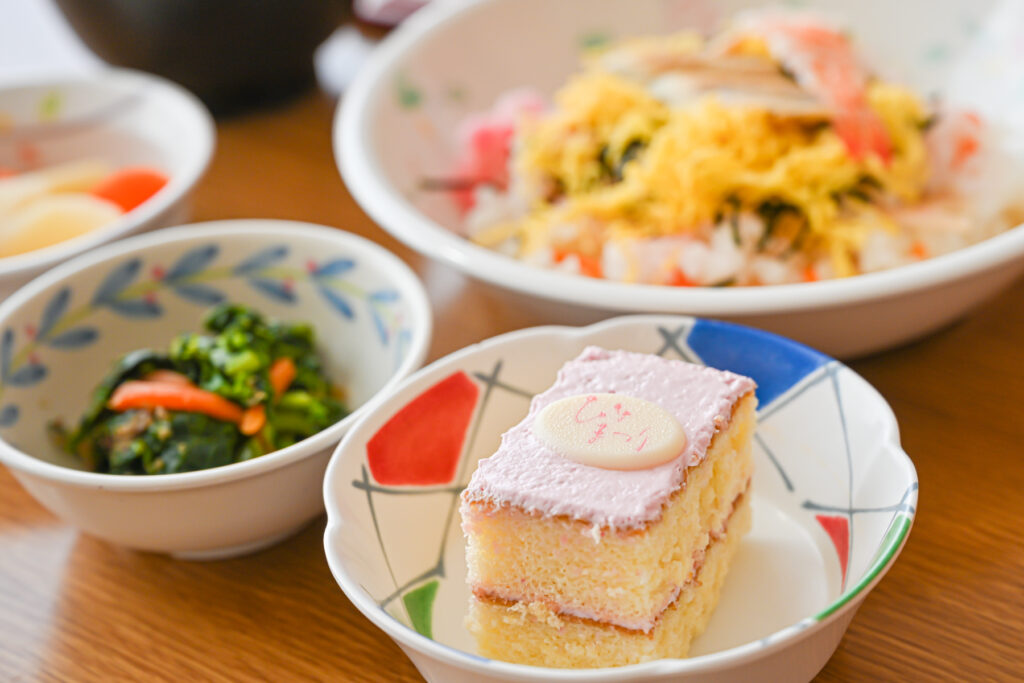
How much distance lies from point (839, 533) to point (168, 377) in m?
0.81

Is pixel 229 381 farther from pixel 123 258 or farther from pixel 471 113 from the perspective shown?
pixel 471 113

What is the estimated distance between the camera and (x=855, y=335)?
1177 mm

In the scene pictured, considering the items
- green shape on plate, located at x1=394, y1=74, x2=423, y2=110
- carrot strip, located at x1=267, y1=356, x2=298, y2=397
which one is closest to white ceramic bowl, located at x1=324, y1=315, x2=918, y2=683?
carrot strip, located at x1=267, y1=356, x2=298, y2=397

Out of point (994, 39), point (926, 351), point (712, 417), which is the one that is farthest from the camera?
point (994, 39)

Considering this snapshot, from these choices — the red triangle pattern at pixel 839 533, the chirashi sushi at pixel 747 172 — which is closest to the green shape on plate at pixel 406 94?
the chirashi sushi at pixel 747 172

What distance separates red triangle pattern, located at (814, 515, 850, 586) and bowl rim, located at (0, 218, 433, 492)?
471 millimetres

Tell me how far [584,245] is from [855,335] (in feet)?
1.40

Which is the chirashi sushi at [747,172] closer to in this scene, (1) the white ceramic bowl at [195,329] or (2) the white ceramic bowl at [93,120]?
(1) the white ceramic bowl at [195,329]

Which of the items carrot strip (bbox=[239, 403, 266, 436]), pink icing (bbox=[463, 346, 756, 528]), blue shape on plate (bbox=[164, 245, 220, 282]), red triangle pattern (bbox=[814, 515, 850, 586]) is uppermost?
pink icing (bbox=[463, 346, 756, 528])

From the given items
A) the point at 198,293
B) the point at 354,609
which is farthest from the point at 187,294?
the point at 354,609

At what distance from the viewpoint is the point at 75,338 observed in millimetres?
1296

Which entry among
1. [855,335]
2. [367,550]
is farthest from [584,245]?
[367,550]

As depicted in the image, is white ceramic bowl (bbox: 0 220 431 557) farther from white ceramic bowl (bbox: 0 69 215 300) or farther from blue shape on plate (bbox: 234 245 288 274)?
white ceramic bowl (bbox: 0 69 215 300)

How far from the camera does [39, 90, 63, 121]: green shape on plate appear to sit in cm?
192
